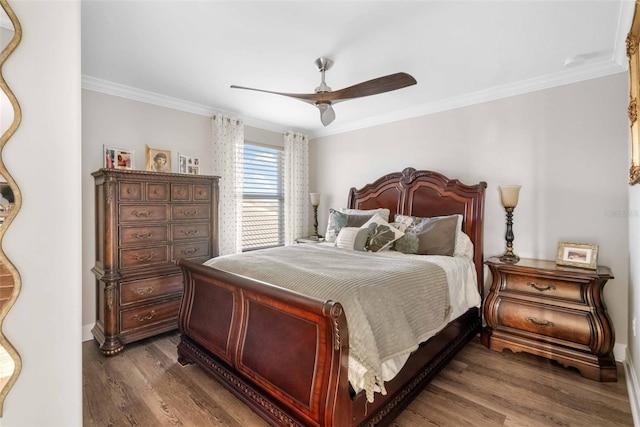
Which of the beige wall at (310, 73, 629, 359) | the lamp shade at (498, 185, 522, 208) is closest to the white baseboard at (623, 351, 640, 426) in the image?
the beige wall at (310, 73, 629, 359)

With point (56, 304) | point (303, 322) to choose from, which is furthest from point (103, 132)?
point (303, 322)

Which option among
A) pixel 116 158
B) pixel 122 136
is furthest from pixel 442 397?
pixel 122 136

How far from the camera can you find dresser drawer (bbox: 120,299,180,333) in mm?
2713

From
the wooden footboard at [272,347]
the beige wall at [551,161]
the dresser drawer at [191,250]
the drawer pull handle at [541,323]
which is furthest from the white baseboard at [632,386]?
the dresser drawer at [191,250]

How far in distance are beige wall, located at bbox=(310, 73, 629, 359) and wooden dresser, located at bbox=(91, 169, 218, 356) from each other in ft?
9.31

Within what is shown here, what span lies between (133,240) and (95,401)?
1.33 meters

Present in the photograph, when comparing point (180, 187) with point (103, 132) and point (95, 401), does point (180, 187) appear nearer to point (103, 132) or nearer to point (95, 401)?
point (103, 132)

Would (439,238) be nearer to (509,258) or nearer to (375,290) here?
(509,258)

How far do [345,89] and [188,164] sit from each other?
2.30 meters

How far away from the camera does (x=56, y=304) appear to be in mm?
983

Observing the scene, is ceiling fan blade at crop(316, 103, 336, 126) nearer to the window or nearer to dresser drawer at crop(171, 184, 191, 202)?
dresser drawer at crop(171, 184, 191, 202)

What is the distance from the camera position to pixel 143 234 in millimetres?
2842

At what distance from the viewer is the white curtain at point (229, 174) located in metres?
3.81

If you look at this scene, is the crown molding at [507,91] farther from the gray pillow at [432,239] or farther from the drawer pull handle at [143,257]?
the drawer pull handle at [143,257]
